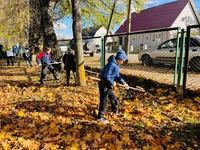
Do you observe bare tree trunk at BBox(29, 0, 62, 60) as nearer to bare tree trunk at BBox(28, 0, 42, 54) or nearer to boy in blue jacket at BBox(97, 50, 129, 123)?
bare tree trunk at BBox(28, 0, 42, 54)

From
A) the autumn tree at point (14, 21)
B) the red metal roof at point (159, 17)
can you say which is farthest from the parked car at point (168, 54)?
the red metal roof at point (159, 17)

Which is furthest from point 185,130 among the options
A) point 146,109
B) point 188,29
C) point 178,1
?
point 178,1

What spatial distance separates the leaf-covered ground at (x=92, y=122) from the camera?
291cm

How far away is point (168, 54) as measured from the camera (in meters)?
8.00

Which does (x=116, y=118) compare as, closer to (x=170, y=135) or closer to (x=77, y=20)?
(x=170, y=135)

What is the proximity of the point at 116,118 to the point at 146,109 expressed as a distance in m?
0.81

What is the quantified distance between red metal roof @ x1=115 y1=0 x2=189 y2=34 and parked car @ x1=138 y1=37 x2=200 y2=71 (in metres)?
18.8

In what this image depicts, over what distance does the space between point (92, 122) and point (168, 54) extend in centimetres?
574

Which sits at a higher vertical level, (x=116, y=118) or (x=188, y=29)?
(x=188, y=29)

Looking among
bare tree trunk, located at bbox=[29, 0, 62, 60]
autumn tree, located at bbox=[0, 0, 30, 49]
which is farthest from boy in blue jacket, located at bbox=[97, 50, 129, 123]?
autumn tree, located at bbox=[0, 0, 30, 49]

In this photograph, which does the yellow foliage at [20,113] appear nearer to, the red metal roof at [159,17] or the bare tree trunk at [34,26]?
the bare tree trunk at [34,26]

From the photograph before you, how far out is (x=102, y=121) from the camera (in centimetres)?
357

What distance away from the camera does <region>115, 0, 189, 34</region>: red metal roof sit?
26.4 m

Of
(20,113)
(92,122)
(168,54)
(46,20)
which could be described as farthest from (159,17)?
(20,113)
